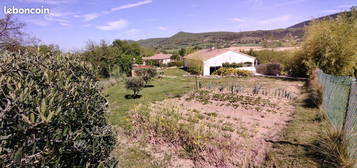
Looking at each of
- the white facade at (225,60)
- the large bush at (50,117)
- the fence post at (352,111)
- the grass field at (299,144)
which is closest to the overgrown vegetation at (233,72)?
the white facade at (225,60)

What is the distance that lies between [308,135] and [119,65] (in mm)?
29388

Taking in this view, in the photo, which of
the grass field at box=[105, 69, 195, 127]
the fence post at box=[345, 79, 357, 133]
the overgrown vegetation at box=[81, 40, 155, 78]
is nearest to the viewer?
the fence post at box=[345, 79, 357, 133]

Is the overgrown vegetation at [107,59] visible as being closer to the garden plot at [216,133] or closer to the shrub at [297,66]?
the garden plot at [216,133]

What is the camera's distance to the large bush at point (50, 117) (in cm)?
132

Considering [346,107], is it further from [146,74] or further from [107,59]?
[107,59]

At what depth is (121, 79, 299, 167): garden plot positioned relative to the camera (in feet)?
15.5

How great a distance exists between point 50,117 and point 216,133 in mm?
5297

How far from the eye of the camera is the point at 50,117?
4.23 ft

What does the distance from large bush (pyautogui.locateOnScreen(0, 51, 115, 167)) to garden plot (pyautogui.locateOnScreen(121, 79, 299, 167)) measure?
2880 mm

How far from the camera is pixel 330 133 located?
5062 millimetres

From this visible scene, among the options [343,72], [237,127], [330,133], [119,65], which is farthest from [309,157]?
[119,65]

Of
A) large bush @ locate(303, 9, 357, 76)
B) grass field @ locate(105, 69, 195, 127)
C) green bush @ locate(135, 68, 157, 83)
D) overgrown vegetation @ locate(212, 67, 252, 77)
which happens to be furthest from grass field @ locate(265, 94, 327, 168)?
overgrown vegetation @ locate(212, 67, 252, 77)

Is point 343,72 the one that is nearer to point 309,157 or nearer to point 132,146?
point 309,157

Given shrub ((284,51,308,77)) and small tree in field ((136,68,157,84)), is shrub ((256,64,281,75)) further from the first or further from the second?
small tree in field ((136,68,157,84))
